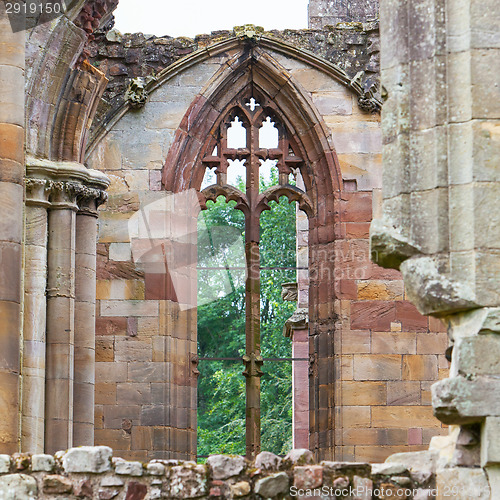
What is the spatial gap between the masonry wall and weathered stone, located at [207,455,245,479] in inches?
330

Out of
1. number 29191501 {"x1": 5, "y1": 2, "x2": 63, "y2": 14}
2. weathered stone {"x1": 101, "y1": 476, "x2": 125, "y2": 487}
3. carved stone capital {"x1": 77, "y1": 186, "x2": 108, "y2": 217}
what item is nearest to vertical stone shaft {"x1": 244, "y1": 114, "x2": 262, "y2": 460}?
carved stone capital {"x1": 77, "y1": 186, "x2": 108, "y2": 217}

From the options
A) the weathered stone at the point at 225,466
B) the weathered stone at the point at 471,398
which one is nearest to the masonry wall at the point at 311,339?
the weathered stone at the point at 225,466

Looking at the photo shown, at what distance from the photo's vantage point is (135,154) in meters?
16.1

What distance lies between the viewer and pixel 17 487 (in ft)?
22.4

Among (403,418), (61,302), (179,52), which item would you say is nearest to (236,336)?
(179,52)

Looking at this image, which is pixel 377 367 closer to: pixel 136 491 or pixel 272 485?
pixel 272 485

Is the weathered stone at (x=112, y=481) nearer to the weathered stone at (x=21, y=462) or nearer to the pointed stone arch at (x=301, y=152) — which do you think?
the weathered stone at (x=21, y=462)

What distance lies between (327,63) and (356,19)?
2.37 metres

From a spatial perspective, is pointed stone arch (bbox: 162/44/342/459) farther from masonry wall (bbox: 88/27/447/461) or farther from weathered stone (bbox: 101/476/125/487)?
weathered stone (bbox: 101/476/125/487)

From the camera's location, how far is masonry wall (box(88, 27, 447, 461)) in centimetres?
1531

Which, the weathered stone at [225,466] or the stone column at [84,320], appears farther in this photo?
the stone column at [84,320]

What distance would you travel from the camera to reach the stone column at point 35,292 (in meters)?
11.6

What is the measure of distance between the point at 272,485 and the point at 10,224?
3189 millimetres

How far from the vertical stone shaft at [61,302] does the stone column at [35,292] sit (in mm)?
143
